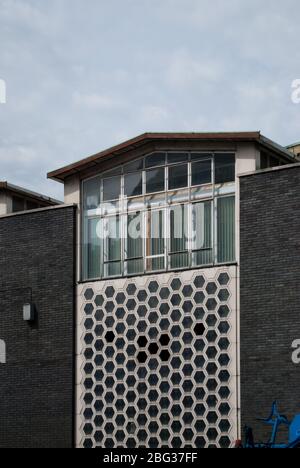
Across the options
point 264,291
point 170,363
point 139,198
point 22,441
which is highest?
point 139,198

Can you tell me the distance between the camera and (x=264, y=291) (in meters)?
25.8

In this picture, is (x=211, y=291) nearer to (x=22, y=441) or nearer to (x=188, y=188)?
(x=188, y=188)

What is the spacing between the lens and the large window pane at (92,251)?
28925 millimetres

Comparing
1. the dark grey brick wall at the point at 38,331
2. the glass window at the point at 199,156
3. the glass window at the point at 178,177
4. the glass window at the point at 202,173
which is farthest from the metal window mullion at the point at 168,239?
the dark grey brick wall at the point at 38,331

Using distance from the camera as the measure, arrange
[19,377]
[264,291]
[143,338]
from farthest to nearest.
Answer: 1. [19,377]
2. [143,338]
3. [264,291]

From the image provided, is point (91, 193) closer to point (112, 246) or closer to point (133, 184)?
point (133, 184)

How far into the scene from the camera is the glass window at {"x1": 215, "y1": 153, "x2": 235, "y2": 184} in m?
27.0

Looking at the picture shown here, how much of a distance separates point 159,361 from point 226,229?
145 inches

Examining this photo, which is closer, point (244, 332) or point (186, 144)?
point (244, 332)

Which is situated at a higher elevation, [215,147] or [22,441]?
[215,147]

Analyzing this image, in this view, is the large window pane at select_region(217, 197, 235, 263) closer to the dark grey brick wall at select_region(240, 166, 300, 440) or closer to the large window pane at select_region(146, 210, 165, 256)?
the dark grey brick wall at select_region(240, 166, 300, 440)

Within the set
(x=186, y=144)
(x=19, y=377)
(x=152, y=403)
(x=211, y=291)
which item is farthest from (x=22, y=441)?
(x=186, y=144)

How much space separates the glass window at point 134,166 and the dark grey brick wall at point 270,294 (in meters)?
3.48

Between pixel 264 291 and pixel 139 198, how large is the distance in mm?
4609
